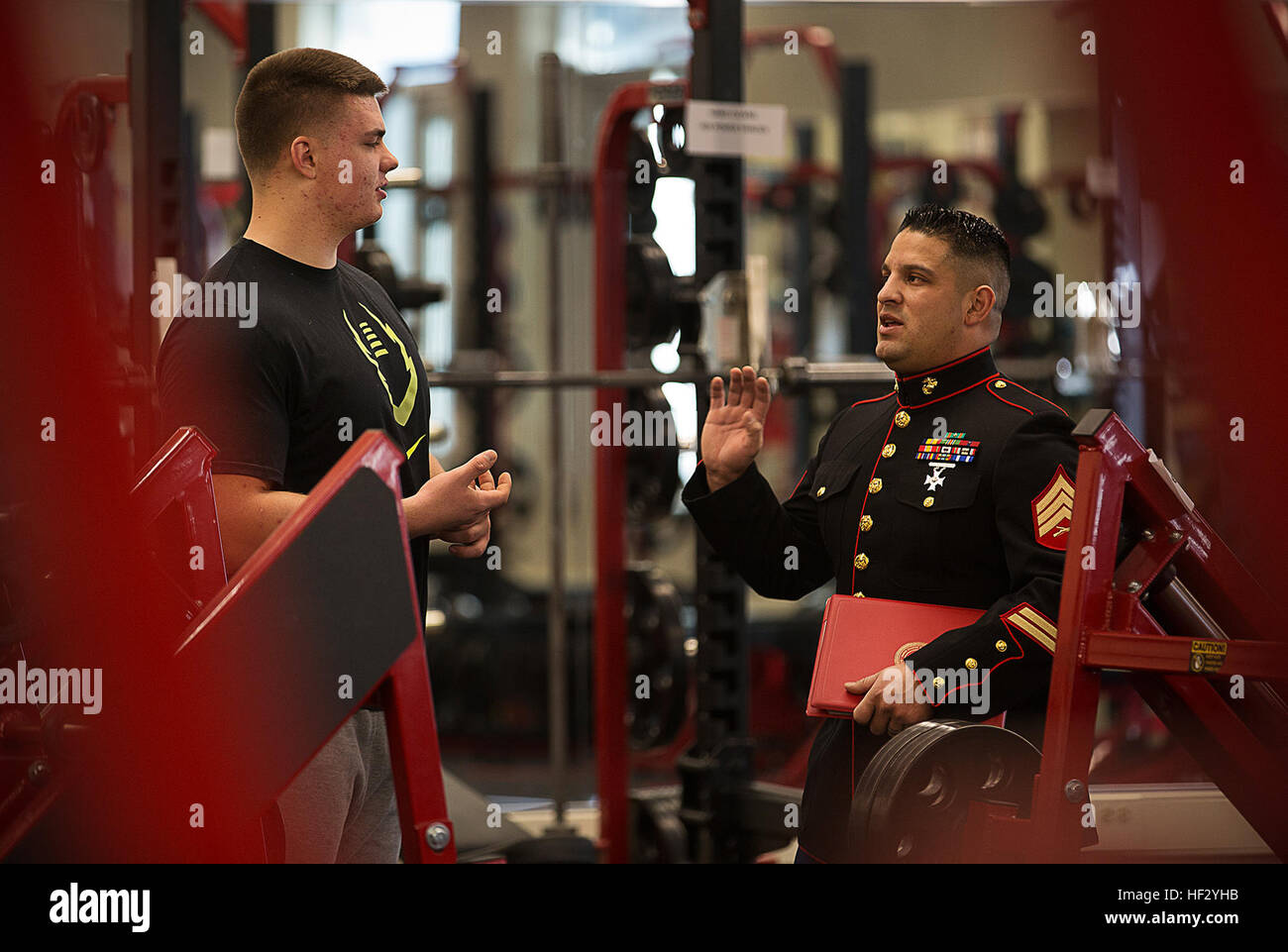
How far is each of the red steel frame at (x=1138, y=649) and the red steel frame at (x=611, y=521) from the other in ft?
6.91

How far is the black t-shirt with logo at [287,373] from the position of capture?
177 centimetres

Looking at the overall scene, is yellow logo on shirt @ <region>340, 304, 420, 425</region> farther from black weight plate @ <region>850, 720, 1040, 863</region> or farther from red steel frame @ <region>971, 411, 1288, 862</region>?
red steel frame @ <region>971, 411, 1288, 862</region>

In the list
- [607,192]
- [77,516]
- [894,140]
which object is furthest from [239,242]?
[894,140]

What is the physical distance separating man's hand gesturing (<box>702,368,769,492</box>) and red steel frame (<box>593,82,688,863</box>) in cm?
167

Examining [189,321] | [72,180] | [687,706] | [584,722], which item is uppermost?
[72,180]

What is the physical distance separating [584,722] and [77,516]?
469 centimetres

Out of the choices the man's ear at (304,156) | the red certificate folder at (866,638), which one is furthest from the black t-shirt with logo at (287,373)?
the red certificate folder at (866,638)

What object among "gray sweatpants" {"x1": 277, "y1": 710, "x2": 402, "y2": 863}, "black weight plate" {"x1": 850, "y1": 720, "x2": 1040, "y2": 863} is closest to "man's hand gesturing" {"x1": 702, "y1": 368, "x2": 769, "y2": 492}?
"black weight plate" {"x1": 850, "y1": 720, "x2": 1040, "y2": 863}

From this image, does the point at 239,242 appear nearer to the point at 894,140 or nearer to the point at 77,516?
the point at 77,516

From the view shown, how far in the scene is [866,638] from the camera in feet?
6.43

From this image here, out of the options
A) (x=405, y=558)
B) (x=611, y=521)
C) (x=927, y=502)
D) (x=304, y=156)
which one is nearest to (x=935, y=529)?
(x=927, y=502)

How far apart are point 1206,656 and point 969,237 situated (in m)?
→ 0.68

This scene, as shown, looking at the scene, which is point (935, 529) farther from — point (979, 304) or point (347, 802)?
point (347, 802)

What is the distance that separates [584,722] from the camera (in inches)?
241
